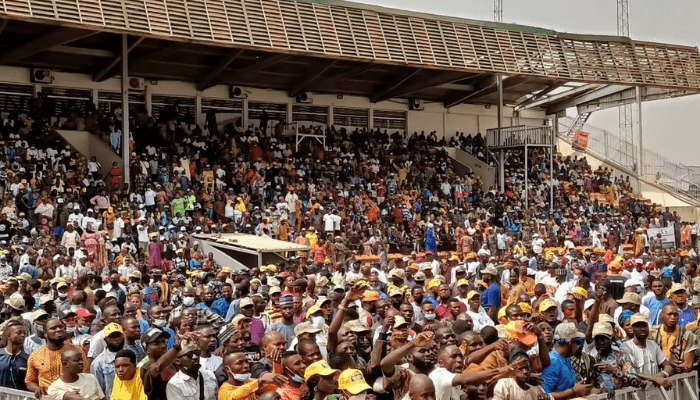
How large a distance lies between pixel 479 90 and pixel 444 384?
31.7 metres

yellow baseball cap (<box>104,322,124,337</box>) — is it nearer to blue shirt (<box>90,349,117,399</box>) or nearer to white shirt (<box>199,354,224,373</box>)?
blue shirt (<box>90,349,117,399</box>)

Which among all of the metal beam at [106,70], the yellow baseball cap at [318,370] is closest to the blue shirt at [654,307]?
the yellow baseball cap at [318,370]

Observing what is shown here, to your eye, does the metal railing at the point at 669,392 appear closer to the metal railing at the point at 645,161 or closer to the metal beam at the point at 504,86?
the metal beam at the point at 504,86

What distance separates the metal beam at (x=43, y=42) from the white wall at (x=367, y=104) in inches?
59.1

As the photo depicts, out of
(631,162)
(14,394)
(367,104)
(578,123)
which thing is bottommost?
(14,394)

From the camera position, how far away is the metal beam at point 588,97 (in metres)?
38.1

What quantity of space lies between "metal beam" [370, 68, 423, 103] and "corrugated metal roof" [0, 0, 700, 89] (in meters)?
3.24

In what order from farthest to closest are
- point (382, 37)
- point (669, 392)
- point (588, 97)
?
point (588, 97), point (382, 37), point (669, 392)

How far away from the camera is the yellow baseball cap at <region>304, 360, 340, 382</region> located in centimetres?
580

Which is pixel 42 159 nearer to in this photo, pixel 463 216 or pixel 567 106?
pixel 463 216

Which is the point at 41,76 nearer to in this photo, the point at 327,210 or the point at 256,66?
the point at 256,66

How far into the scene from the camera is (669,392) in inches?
293

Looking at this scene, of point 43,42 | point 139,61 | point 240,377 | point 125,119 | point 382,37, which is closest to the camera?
point 240,377

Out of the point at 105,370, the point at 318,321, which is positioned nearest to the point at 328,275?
the point at 318,321
